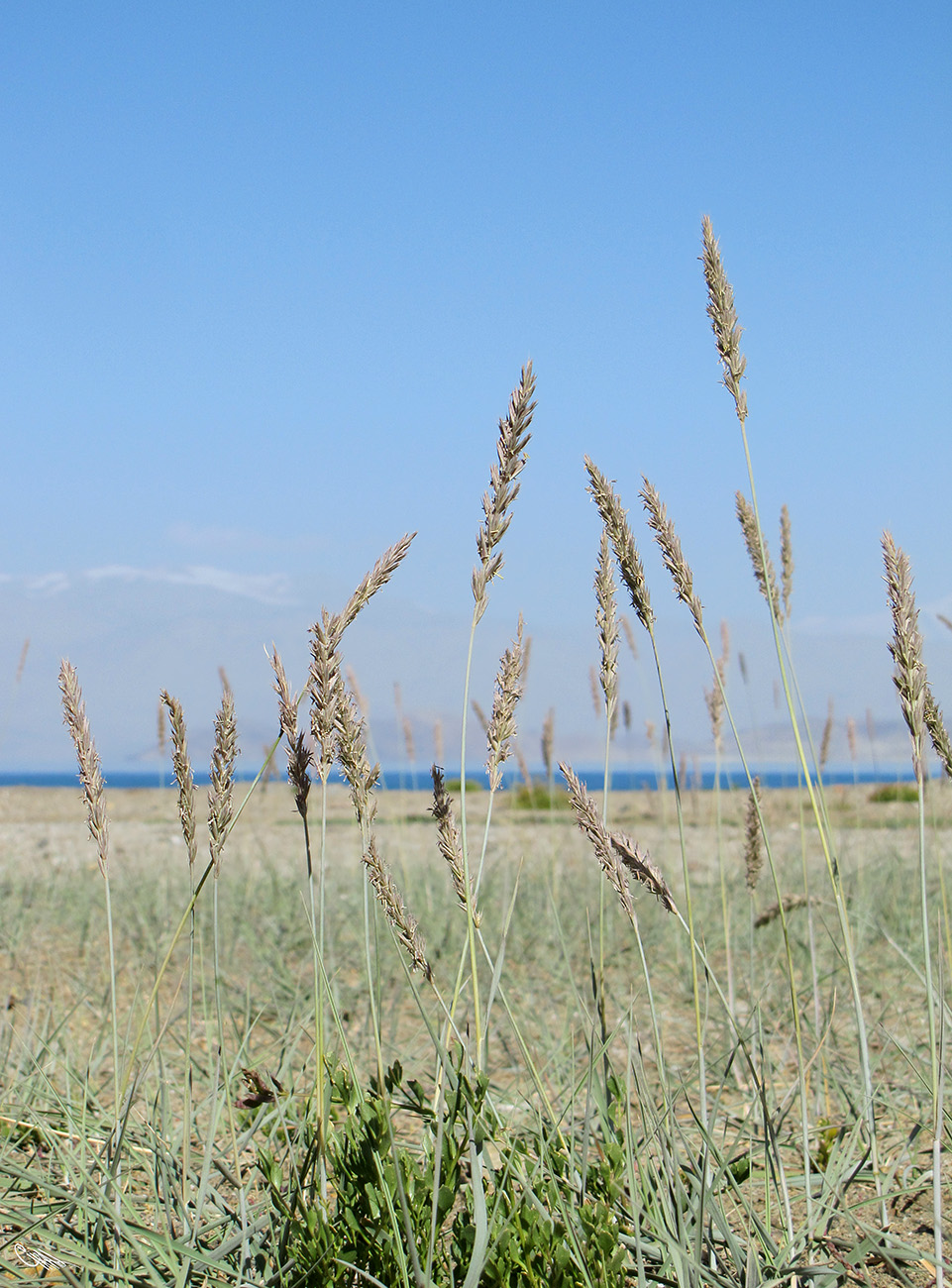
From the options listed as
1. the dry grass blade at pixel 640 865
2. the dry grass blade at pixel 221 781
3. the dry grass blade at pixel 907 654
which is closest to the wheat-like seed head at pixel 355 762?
the dry grass blade at pixel 221 781

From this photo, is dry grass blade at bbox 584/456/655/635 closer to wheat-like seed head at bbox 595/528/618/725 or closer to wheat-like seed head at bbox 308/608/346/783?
wheat-like seed head at bbox 595/528/618/725

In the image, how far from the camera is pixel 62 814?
57.7 ft

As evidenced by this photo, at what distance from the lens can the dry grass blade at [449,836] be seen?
136cm

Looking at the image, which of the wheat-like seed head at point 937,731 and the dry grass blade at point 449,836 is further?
the wheat-like seed head at point 937,731

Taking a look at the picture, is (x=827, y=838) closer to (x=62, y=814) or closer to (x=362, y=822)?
(x=362, y=822)

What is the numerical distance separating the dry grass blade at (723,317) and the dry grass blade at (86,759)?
3.82 ft

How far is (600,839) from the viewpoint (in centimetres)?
131

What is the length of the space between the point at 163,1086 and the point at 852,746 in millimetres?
4328

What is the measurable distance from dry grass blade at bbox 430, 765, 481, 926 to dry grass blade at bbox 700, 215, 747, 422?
0.79 metres

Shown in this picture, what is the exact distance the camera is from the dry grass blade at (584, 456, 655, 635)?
1.43 meters

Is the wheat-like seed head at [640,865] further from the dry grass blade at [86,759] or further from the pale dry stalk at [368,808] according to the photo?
the dry grass blade at [86,759]

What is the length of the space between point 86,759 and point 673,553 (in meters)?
0.96
